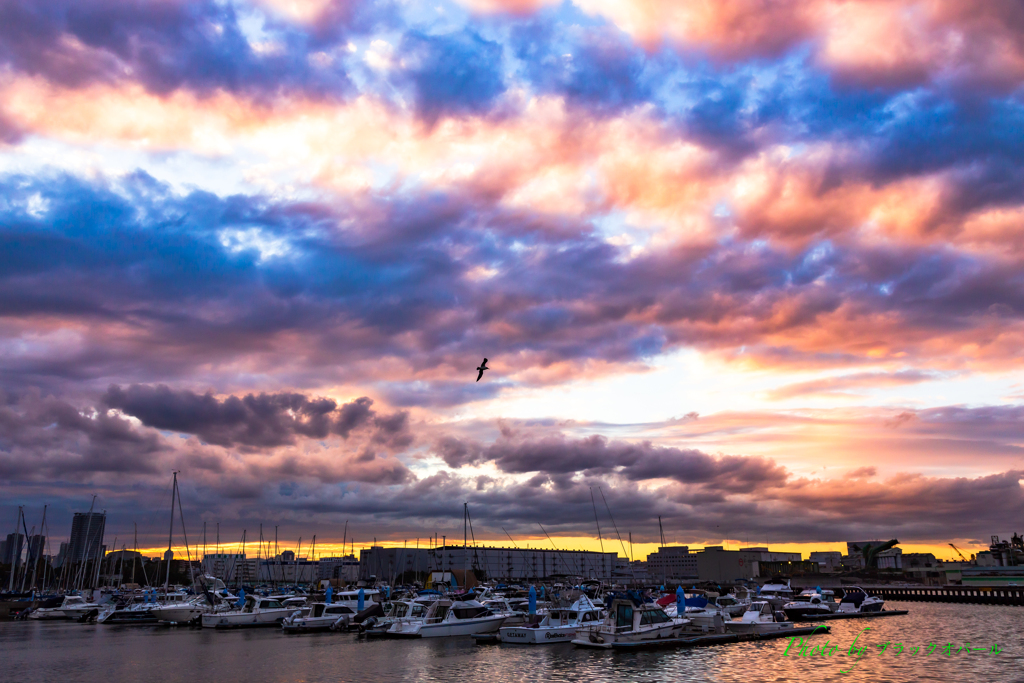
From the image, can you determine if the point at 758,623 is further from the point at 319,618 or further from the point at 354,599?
the point at 354,599

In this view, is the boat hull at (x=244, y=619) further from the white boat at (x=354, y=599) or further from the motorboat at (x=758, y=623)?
the motorboat at (x=758, y=623)

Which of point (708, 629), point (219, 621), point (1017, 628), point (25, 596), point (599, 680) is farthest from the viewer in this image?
point (25, 596)

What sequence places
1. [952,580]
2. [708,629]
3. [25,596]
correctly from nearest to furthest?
[708,629] → [25,596] → [952,580]

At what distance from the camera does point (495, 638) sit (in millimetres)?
59844

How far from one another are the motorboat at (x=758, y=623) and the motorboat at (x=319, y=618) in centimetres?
3721

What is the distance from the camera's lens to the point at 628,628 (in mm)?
52594

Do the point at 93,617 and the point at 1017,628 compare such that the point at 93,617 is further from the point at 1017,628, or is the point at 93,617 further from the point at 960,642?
the point at 1017,628

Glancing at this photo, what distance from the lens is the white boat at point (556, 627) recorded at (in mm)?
57125

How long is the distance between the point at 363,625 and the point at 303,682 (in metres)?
30.9

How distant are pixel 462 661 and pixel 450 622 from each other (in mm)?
15378

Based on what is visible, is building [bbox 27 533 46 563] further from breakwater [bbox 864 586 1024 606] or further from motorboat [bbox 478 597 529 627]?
breakwater [bbox 864 586 1024 606]

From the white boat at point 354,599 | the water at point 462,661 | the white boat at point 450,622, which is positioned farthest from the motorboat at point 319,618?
the white boat at point 450,622

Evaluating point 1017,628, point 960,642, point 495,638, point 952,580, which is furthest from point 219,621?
point 952,580

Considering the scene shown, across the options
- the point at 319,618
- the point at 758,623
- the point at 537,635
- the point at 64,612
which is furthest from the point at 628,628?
the point at 64,612
